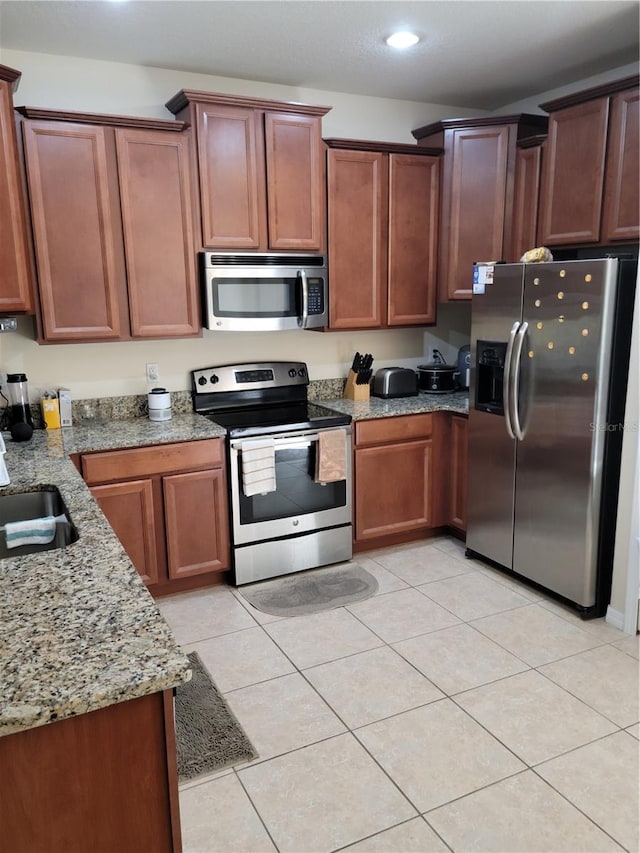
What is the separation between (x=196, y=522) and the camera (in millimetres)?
3277

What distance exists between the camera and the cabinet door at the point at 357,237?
363cm

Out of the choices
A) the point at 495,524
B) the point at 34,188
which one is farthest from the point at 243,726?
the point at 34,188

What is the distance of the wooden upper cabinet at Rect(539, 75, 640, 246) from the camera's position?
303 cm

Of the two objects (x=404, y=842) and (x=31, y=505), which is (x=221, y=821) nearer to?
(x=404, y=842)

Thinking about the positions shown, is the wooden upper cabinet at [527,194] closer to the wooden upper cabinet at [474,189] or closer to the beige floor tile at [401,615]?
the wooden upper cabinet at [474,189]

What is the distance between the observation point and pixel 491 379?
11.3 ft

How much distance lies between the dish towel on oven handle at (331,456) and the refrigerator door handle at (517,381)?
0.90m

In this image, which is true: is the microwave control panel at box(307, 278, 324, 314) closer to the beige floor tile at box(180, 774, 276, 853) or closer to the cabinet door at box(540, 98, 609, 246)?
the cabinet door at box(540, 98, 609, 246)

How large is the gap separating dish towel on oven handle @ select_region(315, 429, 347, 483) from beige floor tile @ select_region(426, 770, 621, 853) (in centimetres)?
180

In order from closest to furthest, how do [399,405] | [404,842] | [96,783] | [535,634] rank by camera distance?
1. [96,783]
2. [404,842]
3. [535,634]
4. [399,405]

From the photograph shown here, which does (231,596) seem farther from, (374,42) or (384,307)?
(374,42)

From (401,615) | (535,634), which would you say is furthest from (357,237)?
(535,634)

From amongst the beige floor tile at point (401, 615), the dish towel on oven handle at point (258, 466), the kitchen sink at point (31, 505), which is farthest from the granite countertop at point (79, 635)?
the beige floor tile at point (401, 615)

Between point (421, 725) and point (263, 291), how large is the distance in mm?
2244
